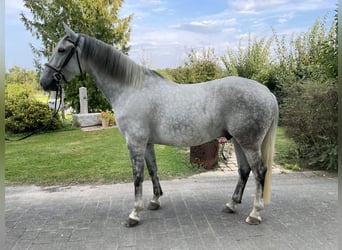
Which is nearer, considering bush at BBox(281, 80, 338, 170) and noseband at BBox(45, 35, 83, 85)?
noseband at BBox(45, 35, 83, 85)

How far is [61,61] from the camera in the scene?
2.82 metres

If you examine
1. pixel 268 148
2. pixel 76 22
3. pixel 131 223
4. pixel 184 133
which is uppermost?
pixel 76 22

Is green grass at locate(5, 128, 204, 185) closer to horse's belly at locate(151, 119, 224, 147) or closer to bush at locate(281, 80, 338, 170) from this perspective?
horse's belly at locate(151, 119, 224, 147)

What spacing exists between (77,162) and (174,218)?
11.1 feet

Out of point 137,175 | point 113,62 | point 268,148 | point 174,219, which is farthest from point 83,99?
point 268,148

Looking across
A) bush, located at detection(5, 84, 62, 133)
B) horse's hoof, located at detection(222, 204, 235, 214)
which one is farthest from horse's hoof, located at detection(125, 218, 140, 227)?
bush, located at detection(5, 84, 62, 133)

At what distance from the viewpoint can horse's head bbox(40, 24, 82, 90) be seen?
9.17ft

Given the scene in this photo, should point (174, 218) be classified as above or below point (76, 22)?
below

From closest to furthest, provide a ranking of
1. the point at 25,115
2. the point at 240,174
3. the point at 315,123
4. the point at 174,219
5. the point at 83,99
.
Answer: the point at 174,219, the point at 240,174, the point at 315,123, the point at 25,115, the point at 83,99

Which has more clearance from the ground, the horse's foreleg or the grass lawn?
the horse's foreleg

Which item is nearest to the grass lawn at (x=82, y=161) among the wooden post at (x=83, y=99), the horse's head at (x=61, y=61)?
the horse's head at (x=61, y=61)

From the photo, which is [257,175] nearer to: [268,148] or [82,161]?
[268,148]

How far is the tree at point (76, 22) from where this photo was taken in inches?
460

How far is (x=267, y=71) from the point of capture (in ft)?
38.1
